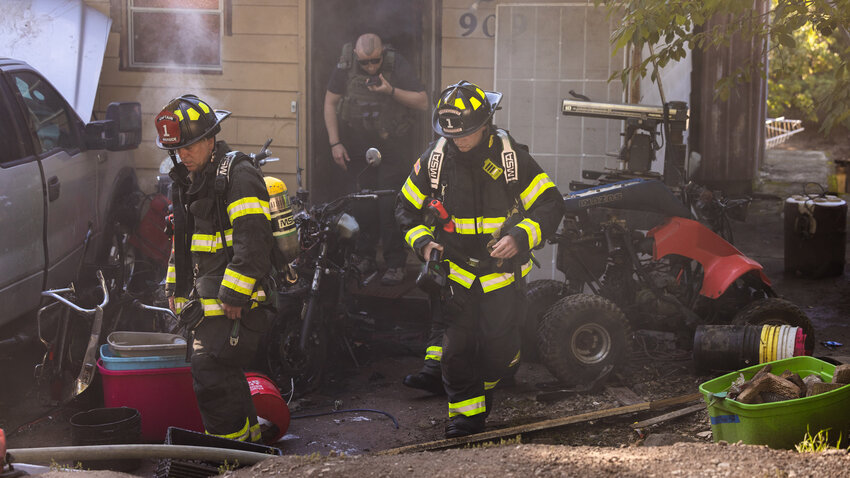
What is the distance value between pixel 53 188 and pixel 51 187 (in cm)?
2

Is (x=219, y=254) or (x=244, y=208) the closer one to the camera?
(x=244, y=208)

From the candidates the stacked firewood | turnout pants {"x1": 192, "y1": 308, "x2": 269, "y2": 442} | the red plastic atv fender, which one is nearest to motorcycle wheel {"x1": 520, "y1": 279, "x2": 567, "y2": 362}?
the red plastic atv fender

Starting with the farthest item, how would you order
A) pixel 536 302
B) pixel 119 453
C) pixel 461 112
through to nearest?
pixel 536 302
pixel 461 112
pixel 119 453

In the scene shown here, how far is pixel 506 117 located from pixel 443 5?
133cm

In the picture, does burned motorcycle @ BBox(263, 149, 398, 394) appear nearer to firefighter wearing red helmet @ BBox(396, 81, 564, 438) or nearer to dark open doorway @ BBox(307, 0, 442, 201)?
firefighter wearing red helmet @ BBox(396, 81, 564, 438)

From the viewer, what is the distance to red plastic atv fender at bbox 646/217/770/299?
6235mm

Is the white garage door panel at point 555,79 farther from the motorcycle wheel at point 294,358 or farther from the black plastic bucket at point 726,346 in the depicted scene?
the motorcycle wheel at point 294,358

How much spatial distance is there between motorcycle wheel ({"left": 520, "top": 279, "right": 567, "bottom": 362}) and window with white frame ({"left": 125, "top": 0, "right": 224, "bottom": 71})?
14.9ft

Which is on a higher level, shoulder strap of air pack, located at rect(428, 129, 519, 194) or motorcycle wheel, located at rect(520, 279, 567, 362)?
shoulder strap of air pack, located at rect(428, 129, 519, 194)

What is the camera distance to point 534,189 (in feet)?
17.4

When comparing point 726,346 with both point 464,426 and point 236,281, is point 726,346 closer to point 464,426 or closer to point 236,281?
point 464,426

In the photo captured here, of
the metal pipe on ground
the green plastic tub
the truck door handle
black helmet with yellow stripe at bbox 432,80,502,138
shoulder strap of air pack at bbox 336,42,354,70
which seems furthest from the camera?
shoulder strap of air pack at bbox 336,42,354,70

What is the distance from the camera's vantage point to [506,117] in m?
8.82

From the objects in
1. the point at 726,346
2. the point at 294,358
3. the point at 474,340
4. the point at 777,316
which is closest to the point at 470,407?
the point at 474,340
